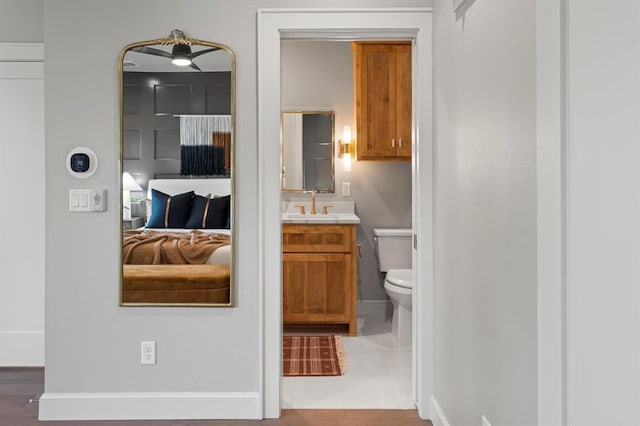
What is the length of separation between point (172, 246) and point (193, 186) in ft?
1.05

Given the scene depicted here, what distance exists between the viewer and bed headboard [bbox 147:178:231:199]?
275cm

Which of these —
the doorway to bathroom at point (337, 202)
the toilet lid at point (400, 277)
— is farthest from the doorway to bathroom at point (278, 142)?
the doorway to bathroom at point (337, 202)

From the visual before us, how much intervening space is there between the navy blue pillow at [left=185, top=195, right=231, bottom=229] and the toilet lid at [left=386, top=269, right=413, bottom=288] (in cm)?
166

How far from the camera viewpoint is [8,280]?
359 cm

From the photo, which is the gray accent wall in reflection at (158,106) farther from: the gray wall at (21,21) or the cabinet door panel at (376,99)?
the cabinet door panel at (376,99)

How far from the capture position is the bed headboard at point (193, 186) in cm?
275

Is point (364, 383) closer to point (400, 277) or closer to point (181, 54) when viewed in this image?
point (400, 277)

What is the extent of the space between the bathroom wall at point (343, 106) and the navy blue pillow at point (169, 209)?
208 cm

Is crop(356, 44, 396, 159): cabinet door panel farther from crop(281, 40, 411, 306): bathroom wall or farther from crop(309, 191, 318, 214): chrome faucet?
crop(309, 191, 318, 214): chrome faucet
